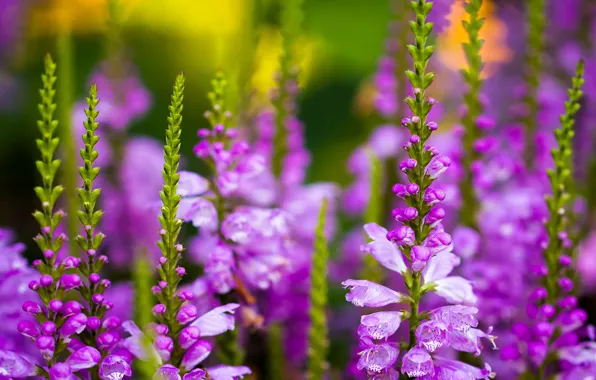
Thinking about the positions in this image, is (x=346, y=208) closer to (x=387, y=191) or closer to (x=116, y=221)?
(x=387, y=191)

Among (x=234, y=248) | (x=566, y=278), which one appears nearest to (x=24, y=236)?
(x=234, y=248)

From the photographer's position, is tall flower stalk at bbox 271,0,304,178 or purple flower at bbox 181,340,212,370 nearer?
purple flower at bbox 181,340,212,370

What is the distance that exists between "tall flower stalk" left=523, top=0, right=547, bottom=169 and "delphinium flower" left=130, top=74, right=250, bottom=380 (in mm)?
275

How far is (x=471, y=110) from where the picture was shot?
0.44 m

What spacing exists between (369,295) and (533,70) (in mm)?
260

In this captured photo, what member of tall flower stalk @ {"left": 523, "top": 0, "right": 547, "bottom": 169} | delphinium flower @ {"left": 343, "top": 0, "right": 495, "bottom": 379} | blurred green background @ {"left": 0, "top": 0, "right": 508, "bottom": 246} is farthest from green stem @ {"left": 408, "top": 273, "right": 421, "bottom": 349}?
blurred green background @ {"left": 0, "top": 0, "right": 508, "bottom": 246}

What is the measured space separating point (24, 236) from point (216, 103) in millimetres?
514

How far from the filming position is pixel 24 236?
792 mm

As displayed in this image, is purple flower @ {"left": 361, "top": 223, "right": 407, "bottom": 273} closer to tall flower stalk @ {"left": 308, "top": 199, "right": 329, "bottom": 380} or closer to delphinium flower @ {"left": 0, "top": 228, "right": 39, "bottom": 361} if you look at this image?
tall flower stalk @ {"left": 308, "top": 199, "right": 329, "bottom": 380}

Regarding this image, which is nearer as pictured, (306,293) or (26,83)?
(306,293)

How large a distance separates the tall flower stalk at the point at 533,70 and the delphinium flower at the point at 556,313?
5.1 inches

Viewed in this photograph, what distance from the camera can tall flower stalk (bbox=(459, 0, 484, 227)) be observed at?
0.40 meters

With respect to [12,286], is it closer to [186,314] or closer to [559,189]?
[186,314]

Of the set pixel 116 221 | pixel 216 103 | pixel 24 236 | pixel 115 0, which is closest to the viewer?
pixel 216 103
